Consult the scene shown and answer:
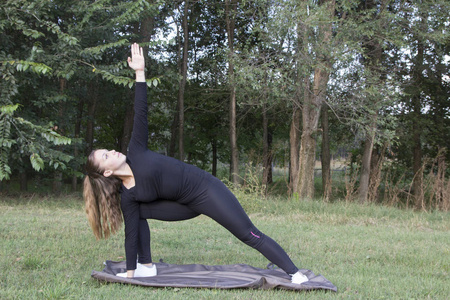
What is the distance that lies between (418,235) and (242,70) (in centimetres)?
573

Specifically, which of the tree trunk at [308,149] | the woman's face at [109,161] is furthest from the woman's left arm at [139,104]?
the tree trunk at [308,149]

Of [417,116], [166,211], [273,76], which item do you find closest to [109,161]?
[166,211]

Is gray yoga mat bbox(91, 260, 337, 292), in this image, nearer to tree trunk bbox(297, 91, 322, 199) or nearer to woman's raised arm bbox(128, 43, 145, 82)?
woman's raised arm bbox(128, 43, 145, 82)

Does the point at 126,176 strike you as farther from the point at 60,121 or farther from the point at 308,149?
the point at 60,121

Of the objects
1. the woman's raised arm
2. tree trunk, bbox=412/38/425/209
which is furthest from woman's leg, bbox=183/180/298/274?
tree trunk, bbox=412/38/425/209

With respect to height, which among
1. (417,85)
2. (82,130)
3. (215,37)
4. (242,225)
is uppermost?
(215,37)

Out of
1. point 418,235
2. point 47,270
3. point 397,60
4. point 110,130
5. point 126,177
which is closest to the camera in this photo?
point 126,177

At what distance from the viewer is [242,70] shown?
10.1m

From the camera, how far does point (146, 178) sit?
3.50 m

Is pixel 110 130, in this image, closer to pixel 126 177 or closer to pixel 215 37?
pixel 215 37

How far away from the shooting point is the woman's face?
355 centimetres

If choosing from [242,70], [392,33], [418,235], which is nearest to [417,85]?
[392,33]

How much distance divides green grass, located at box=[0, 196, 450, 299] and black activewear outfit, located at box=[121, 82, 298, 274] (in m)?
0.37

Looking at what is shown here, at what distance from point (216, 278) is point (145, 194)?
105cm
